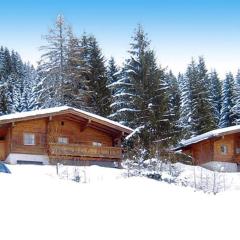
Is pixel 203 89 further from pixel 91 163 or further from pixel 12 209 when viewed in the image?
pixel 12 209

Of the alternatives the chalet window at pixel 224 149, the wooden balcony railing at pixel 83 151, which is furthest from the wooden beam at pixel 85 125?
the chalet window at pixel 224 149

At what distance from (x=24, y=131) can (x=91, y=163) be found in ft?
16.8

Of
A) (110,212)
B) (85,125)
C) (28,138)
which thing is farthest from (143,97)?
(110,212)

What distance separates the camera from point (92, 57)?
4653 centimetres

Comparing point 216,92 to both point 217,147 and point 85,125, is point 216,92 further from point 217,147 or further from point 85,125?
point 85,125

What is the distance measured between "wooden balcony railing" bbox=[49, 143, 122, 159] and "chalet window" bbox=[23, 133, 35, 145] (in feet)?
5.52

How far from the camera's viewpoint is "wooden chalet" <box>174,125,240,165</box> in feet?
137

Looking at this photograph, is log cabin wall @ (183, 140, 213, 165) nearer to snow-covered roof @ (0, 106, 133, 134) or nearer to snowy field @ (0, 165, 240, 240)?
snow-covered roof @ (0, 106, 133, 134)

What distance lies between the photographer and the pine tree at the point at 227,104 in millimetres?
57281

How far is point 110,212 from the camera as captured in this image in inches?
381

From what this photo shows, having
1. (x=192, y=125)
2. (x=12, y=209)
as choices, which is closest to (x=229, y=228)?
(x=12, y=209)

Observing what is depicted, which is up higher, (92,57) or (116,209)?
(92,57)

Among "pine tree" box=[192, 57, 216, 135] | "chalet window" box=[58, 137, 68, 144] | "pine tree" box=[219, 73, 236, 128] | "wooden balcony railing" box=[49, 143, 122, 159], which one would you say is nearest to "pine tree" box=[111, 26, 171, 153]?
"wooden balcony railing" box=[49, 143, 122, 159]

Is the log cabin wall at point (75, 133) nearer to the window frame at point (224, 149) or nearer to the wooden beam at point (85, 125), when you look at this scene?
the wooden beam at point (85, 125)
